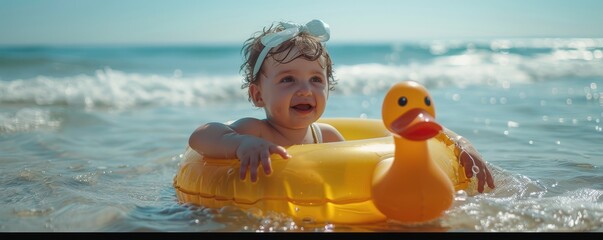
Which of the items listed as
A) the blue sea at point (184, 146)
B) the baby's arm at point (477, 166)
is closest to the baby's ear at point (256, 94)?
the blue sea at point (184, 146)

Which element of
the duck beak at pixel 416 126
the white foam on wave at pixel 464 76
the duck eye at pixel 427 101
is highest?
the duck eye at pixel 427 101

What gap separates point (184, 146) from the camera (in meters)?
5.42

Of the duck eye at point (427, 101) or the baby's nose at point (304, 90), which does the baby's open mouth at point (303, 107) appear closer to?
the baby's nose at point (304, 90)

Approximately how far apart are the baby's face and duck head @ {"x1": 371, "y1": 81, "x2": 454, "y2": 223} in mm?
746

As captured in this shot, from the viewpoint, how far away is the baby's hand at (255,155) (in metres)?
2.69

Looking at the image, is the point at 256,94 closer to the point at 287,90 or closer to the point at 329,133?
the point at 287,90

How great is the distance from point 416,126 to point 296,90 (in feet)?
3.37

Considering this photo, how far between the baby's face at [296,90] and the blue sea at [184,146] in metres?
0.62

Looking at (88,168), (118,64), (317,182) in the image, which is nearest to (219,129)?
(317,182)

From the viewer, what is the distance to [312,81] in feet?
10.7

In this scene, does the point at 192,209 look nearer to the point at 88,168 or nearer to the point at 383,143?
the point at 383,143

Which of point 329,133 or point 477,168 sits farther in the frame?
point 329,133

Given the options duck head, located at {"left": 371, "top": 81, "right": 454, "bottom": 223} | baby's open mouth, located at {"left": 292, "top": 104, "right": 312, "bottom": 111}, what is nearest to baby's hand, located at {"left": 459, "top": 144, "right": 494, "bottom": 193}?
duck head, located at {"left": 371, "top": 81, "right": 454, "bottom": 223}

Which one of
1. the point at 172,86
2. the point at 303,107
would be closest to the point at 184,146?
the point at 303,107
